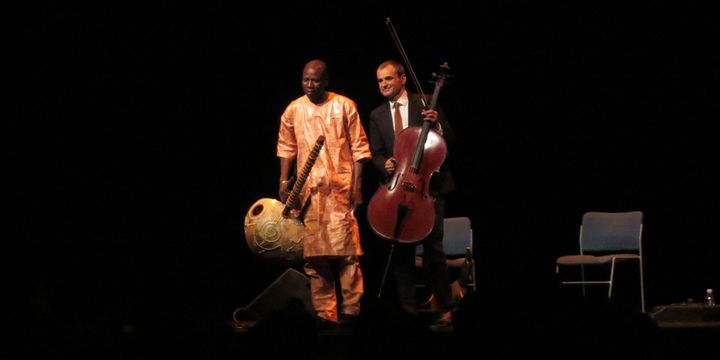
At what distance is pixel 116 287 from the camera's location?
265 inches

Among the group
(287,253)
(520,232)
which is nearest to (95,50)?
(287,253)

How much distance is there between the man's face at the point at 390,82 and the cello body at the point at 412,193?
0.39m

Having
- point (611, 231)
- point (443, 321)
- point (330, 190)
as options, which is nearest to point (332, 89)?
point (330, 190)

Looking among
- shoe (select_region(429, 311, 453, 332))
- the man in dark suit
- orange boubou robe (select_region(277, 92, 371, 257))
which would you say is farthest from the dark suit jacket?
shoe (select_region(429, 311, 453, 332))

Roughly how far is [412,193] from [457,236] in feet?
7.05

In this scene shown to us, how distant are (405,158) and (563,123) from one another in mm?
2341

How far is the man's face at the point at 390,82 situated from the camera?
501 cm

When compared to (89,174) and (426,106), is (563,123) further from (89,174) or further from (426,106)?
(89,174)

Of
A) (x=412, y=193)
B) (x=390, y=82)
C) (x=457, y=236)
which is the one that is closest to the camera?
(x=412, y=193)

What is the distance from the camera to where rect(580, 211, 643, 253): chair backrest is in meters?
6.29

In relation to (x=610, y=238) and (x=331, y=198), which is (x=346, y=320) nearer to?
(x=331, y=198)

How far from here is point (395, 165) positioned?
4.75m

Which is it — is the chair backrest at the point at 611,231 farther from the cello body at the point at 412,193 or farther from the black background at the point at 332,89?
the cello body at the point at 412,193

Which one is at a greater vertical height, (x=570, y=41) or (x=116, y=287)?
(x=570, y=41)
